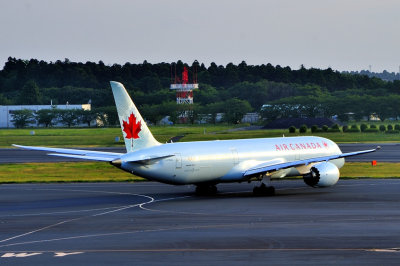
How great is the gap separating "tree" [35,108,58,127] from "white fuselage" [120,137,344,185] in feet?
428

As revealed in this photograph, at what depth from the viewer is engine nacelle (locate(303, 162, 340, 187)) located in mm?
48688

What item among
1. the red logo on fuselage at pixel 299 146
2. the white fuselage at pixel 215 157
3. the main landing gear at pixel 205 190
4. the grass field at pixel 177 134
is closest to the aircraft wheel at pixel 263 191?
the white fuselage at pixel 215 157

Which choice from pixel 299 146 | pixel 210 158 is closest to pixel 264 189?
pixel 210 158

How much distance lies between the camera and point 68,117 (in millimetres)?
173500

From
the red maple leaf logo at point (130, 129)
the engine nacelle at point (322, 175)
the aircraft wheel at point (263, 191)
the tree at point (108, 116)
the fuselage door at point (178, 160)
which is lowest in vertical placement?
the aircraft wheel at point (263, 191)

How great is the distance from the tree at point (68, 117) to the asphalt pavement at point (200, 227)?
12037 cm

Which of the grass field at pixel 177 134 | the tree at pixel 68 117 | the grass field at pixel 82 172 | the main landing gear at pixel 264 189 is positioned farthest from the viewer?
the tree at pixel 68 117

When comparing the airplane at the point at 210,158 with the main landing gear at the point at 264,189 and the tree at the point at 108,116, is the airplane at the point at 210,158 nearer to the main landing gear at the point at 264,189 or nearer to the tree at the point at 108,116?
the main landing gear at the point at 264,189

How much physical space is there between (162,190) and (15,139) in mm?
79022

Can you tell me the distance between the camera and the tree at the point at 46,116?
6964 inches

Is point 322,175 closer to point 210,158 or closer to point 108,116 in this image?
point 210,158

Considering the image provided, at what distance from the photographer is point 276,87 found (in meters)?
191

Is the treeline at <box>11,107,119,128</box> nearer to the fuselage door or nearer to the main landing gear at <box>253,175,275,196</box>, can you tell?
the main landing gear at <box>253,175,275,196</box>

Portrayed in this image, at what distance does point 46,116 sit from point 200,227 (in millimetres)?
147017
